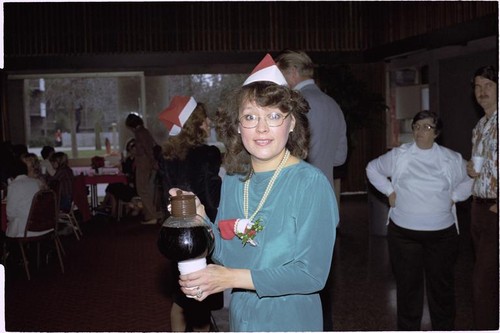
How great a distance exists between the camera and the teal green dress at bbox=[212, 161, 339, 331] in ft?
5.79

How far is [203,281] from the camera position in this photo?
5.66 ft

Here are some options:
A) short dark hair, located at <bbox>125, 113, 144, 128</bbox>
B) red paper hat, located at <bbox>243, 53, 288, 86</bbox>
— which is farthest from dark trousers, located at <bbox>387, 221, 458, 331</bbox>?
short dark hair, located at <bbox>125, 113, 144, 128</bbox>

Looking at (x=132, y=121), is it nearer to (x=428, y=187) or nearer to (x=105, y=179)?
(x=105, y=179)

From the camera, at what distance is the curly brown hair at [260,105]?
189 centimetres

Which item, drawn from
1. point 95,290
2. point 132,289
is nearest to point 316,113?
point 132,289

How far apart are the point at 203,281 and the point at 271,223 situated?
0.27 metres

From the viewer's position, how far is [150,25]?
12.1m

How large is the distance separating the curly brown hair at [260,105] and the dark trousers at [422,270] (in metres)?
2.04

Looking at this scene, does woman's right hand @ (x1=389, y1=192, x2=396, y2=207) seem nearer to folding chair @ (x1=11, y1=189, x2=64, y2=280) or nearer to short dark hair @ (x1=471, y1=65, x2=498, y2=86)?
short dark hair @ (x1=471, y1=65, x2=498, y2=86)

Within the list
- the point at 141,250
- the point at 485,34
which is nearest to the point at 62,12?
the point at 141,250

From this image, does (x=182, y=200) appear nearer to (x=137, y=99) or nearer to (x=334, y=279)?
(x=334, y=279)

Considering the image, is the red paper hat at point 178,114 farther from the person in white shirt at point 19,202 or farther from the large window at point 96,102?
the large window at point 96,102

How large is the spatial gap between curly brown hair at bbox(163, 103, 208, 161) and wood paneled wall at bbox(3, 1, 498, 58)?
8.41 meters

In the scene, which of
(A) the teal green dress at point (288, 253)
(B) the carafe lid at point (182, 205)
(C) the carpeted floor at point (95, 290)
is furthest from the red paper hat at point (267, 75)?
(C) the carpeted floor at point (95, 290)
